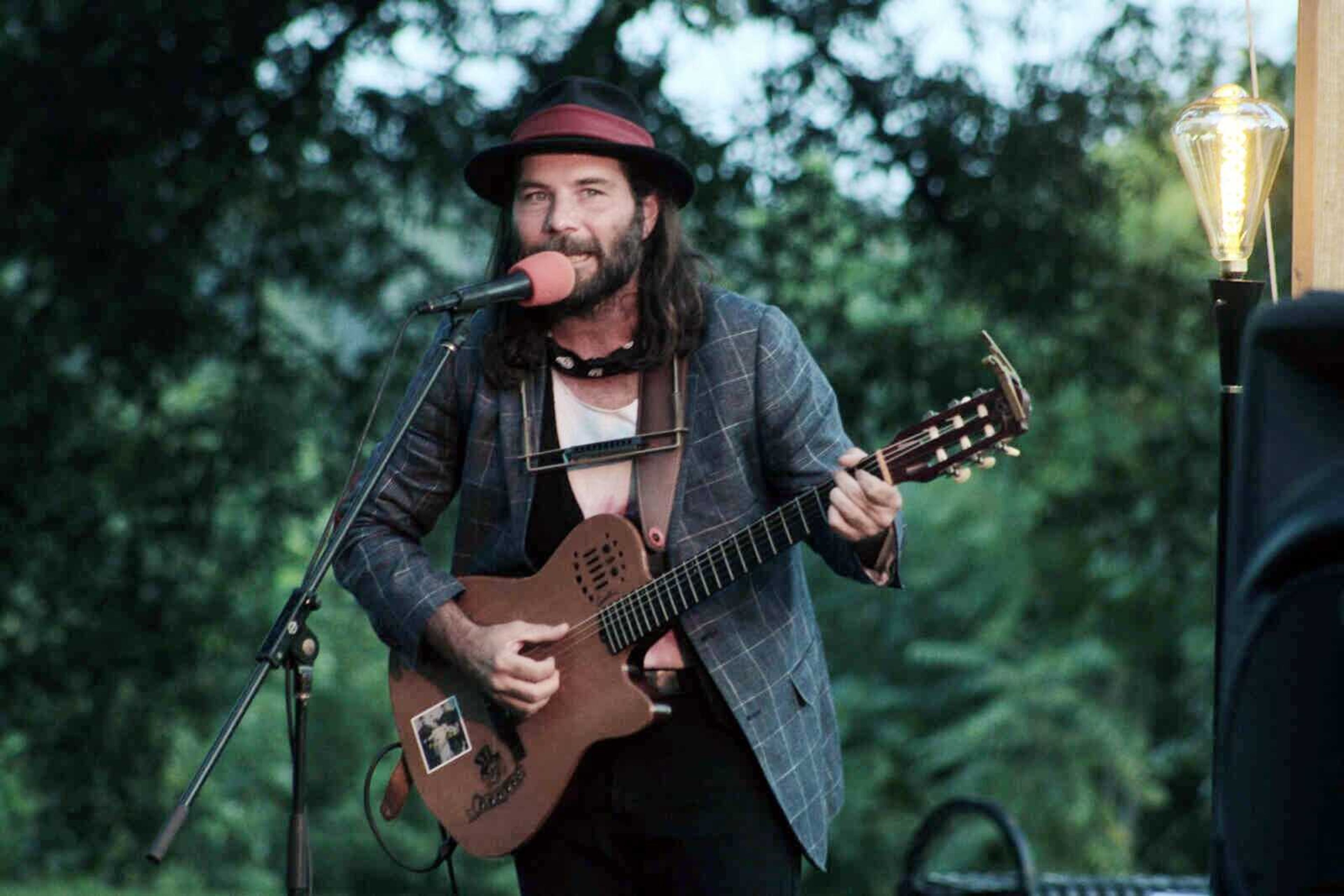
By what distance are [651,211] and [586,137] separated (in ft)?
0.72

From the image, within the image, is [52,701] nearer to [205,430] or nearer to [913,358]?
[205,430]

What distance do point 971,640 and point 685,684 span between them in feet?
67.3

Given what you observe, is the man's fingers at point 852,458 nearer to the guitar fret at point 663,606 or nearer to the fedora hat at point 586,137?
the guitar fret at point 663,606

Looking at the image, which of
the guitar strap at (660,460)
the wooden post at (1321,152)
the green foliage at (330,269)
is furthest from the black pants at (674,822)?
the green foliage at (330,269)

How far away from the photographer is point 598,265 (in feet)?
9.71

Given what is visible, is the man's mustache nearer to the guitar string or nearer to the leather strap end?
the guitar string

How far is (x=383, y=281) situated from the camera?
25.6 ft

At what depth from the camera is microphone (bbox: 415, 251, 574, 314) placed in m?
2.79

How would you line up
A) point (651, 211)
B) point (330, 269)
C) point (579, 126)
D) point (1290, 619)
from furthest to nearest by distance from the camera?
point (330, 269) → point (651, 211) → point (579, 126) → point (1290, 619)

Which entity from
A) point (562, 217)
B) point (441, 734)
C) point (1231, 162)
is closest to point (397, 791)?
point (441, 734)

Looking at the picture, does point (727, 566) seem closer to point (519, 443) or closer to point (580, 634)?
point (580, 634)

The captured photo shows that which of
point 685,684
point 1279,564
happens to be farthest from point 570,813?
point 1279,564

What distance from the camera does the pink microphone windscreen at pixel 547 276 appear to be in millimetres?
2863

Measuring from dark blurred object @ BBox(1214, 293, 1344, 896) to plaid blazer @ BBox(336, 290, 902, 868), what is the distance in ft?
4.93
